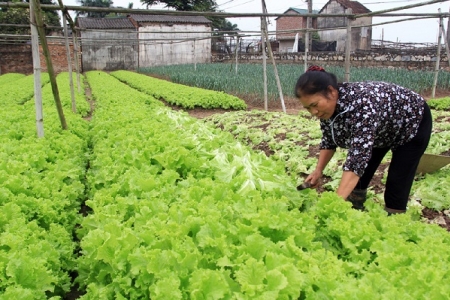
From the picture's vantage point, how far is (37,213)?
393 centimetres

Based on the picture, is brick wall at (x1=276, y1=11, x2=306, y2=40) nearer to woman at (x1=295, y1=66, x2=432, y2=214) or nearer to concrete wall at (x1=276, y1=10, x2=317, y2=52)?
concrete wall at (x1=276, y1=10, x2=317, y2=52)

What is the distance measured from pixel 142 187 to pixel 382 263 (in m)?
2.35

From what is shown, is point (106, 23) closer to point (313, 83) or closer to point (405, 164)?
point (405, 164)

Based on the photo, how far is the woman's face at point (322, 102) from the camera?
3.24 metres

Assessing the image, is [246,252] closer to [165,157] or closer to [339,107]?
[339,107]

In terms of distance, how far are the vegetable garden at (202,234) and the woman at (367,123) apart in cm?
44

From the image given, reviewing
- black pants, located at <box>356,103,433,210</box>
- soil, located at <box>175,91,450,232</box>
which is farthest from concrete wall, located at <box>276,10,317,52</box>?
black pants, located at <box>356,103,433,210</box>

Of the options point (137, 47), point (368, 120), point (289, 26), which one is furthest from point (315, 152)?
point (289, 26)

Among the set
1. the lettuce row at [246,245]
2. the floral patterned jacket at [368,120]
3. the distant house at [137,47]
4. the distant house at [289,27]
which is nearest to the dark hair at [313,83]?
the floral patterned jacket at [368,120]

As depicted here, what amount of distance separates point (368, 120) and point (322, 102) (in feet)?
1.36

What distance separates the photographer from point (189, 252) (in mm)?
2506

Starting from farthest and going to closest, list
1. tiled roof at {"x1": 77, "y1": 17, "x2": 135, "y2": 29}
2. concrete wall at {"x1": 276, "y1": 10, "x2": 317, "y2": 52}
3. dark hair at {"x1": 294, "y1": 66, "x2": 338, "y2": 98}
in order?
1. concrete wall at {"x1": 276, "y1": 10, "x2": 317, "y2": 52}
2. tiled roof at {"x1": 77, "y1": 17, "x2": 135, "y2": 29}
3. dark hair at {"x1": 294, "y1": 66, "x2": 338, "y2": 98}

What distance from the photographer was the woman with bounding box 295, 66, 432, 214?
326 centimetres

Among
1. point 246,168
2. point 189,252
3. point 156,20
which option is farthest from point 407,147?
point 156,20
